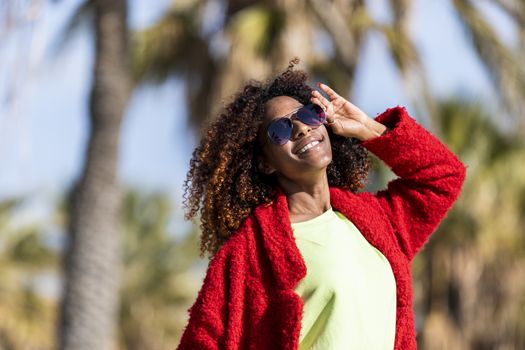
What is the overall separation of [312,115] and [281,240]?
1.35 ft

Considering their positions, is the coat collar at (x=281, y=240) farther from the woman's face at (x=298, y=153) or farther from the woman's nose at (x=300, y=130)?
the woman's nose at (x=300, y=130)

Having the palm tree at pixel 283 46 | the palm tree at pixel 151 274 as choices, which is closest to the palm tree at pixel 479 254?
the palm tree at pixel 283 46

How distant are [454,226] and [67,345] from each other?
9.51 metres

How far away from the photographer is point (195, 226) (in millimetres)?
9969

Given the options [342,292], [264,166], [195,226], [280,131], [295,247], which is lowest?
[195,226]

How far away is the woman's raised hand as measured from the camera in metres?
3.68

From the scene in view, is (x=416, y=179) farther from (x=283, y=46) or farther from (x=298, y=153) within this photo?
(x=283, y=46)

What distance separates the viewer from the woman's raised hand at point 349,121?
368cm

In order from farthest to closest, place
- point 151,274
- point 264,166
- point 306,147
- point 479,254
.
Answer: point 151,274
point 479,254
point 264,166
point 306,147

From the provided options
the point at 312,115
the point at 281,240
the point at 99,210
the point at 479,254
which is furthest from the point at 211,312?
the point at 479,254

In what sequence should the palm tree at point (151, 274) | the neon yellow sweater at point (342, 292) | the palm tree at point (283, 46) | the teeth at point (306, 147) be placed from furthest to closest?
the palm tree at point (151, 274), the palm tree at point (283, 46), the teeth at point (306, 147), the neon yellow sweater at point (342, 292)

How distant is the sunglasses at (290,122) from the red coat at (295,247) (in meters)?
0.20

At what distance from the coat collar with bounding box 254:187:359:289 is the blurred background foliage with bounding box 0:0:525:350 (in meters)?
3.18

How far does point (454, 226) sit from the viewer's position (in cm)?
1780
